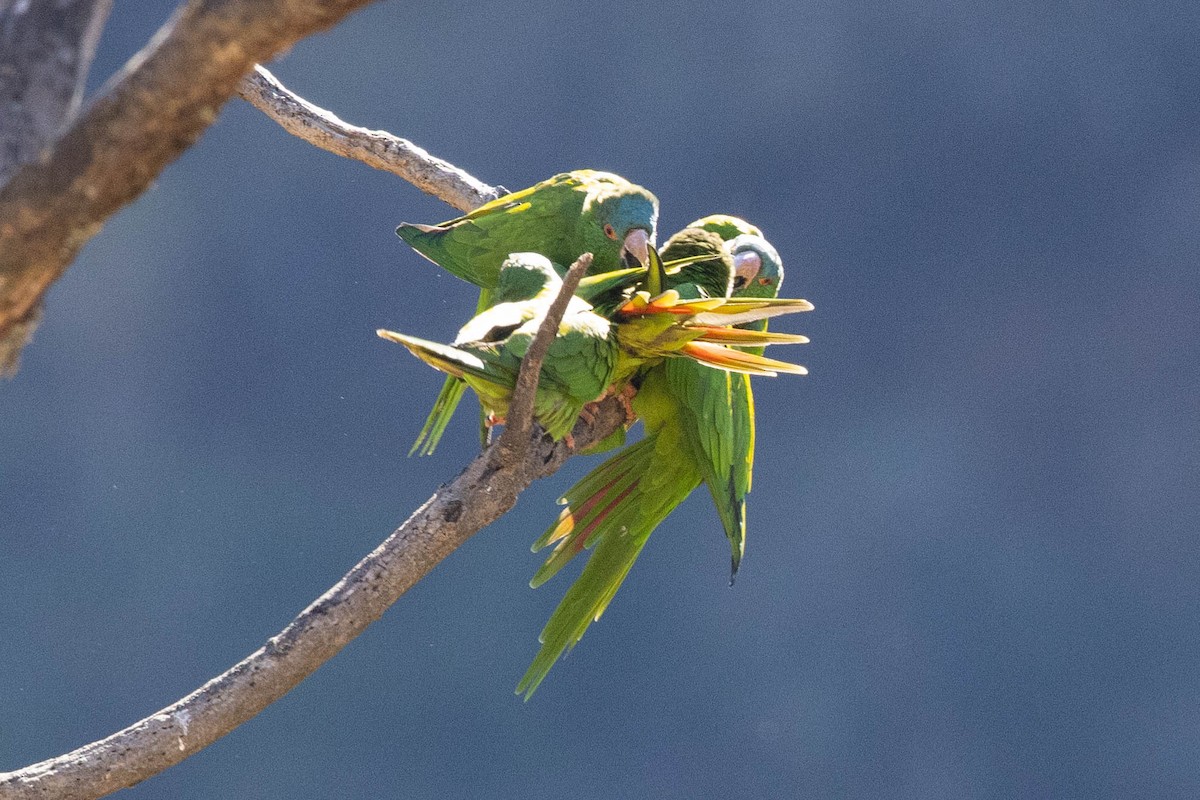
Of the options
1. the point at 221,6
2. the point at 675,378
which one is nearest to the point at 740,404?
the point at 675,378

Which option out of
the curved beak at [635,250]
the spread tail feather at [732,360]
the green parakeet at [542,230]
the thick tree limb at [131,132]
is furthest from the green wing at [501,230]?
the thick tree limb at [131,132]

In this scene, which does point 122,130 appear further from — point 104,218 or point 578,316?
point 578,316

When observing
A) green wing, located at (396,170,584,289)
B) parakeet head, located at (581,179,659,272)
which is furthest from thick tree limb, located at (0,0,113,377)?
green wing, located at (396,170,584,289)

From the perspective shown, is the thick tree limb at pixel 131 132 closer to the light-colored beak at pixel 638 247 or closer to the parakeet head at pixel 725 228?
the light-colored beak at pixel 638 247

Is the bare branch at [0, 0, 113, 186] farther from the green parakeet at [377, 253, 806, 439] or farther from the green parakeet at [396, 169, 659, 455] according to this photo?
the green parakeet at [396, 169, 659, 455]

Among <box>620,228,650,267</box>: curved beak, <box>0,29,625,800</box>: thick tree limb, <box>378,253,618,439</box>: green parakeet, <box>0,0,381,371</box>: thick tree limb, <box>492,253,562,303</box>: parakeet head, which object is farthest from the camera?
<box>620,228,650,267</box>: curved beak

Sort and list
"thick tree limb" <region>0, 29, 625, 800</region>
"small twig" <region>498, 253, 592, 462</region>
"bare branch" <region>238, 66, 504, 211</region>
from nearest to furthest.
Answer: "small twig" <region>498, 253, 592, 462</region> < "thick tree limb" <region>0, 29, 625, 800</region> < "bare branch" <region>238, 66, 504, 211</region>
